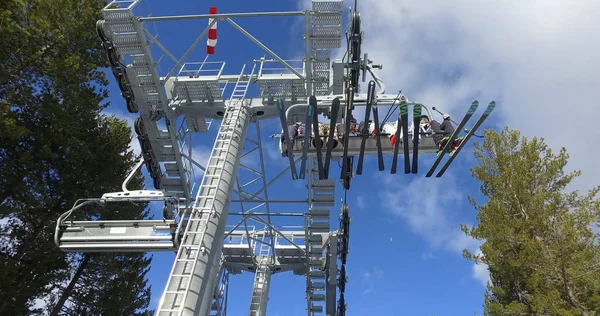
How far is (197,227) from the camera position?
30.1 ft

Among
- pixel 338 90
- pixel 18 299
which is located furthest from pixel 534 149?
pixel 18 299

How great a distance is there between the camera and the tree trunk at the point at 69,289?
16.4 metres

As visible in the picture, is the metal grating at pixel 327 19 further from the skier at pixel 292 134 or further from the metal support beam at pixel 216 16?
the skier at pixel 292 134

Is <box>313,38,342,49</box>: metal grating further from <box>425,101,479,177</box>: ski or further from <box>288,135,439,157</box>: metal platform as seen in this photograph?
<box>425,101,479,177</box>: ski

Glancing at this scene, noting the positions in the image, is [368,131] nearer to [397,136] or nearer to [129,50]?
[397,136]

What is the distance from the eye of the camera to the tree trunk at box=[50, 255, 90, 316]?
16.4 meters

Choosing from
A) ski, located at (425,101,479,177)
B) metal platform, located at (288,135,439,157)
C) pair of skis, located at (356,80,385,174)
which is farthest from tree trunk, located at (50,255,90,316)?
ski, located at (425,101,479,177)

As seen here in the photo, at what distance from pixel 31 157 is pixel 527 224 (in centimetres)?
1884

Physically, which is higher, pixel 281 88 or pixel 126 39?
pixel 281 88

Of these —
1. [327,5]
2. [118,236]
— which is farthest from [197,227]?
[327,5]

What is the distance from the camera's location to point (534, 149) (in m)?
15.4

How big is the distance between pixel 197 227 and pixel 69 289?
40.4 feet

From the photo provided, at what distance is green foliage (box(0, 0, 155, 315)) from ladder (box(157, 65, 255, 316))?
7.03m

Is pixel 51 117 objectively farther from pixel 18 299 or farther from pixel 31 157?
pixel 18 299
